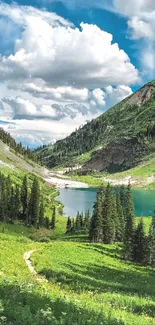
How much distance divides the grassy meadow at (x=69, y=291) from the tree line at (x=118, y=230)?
35.2 feet

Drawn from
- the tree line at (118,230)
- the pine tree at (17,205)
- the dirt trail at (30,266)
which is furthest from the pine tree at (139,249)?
the pine tree at (17,205)

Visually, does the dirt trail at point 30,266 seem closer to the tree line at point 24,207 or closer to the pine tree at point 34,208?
the tree line at point 24,207

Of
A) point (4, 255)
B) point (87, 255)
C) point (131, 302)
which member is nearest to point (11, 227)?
point (87, 255)

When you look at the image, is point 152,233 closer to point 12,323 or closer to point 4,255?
point 4,255

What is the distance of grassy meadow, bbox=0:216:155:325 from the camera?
13663mm

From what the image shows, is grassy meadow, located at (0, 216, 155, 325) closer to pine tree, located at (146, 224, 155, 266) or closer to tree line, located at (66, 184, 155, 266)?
pine tree, located at (146, 224, 155, 266)

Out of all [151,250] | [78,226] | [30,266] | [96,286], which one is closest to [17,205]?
[78,226]

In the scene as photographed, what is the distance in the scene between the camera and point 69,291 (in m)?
24.7

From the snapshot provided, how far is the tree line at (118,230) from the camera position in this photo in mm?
60719

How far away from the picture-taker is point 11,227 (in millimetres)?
97562

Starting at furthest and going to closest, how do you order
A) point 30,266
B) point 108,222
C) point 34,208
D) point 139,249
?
point 34,208, point 108,222, point 139,249, point 30,266

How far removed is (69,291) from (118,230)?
73.6 m

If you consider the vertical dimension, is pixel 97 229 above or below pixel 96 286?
above

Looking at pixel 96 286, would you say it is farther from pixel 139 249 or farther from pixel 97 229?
pixel 97 229
